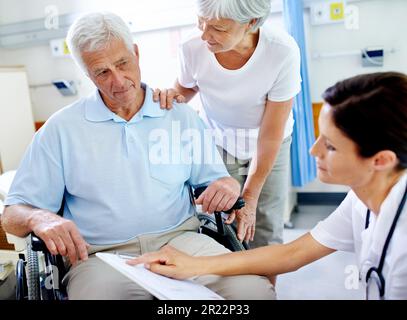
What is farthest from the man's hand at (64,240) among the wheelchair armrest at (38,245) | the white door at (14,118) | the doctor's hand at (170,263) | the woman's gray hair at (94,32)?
the white door at (14,118)

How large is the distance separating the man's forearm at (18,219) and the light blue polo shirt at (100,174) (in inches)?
0.9

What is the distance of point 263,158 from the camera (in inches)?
45.3

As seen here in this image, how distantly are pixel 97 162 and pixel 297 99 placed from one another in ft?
2.13

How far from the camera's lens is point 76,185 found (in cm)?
95

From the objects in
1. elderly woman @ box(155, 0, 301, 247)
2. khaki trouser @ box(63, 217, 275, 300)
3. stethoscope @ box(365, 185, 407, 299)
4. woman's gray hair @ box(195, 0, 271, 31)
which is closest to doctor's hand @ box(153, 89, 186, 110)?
elderly woman @ box(155, 0, 301, 247)

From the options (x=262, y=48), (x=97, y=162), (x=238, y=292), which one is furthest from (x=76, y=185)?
(x=262, y=48)

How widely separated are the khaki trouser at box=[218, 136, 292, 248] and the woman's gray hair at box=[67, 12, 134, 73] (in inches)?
19.9

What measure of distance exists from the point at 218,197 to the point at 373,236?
42 centimetres

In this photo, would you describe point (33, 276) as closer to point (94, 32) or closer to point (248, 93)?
point (94, 32)

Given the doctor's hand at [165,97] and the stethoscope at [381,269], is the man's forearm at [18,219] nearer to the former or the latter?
the doctor's hand at [165,97]

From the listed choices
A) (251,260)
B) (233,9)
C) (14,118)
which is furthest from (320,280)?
(14,118)

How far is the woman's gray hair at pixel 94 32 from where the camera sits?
34.4 inches

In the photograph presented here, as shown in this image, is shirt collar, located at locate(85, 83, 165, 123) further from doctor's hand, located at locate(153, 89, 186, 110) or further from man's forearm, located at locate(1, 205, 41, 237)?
man's forearm, located at locate(1, 205, 41, 237)

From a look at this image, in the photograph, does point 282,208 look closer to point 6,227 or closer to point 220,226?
point 220,226
